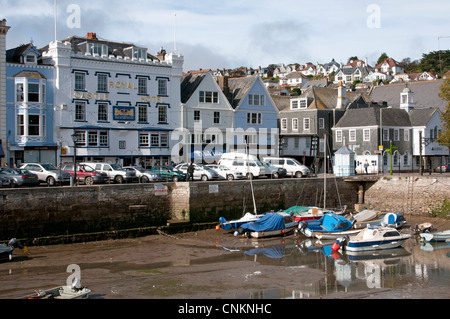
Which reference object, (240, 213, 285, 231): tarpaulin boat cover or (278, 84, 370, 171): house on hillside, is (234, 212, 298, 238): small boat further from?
(278, 84, 370, 171): house on hillside

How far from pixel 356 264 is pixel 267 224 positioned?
25.0ft

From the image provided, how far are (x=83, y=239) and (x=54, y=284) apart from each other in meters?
8.53

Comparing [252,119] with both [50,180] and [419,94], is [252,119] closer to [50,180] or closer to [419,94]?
[50,180]

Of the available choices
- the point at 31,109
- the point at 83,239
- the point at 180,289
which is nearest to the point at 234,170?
the point at 83,239

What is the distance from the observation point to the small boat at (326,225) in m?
32.9

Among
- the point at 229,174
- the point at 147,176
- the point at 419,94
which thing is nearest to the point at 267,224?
the point at 229,174

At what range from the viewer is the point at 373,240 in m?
29.1

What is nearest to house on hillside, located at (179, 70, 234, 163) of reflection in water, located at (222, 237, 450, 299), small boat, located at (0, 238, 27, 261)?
reflection in water, located at (222, 237, 450, 299)

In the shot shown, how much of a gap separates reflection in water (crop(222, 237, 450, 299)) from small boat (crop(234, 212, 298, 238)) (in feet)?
2.81

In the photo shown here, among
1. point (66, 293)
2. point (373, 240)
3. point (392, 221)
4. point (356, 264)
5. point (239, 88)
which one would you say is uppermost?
point (239, 88)

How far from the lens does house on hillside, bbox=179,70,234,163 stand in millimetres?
50656

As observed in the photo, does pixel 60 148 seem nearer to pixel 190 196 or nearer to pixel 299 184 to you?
pixel 190 196

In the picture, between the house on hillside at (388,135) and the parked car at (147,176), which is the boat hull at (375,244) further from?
the house on hillside at (388,135)

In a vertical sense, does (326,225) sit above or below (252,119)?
below
